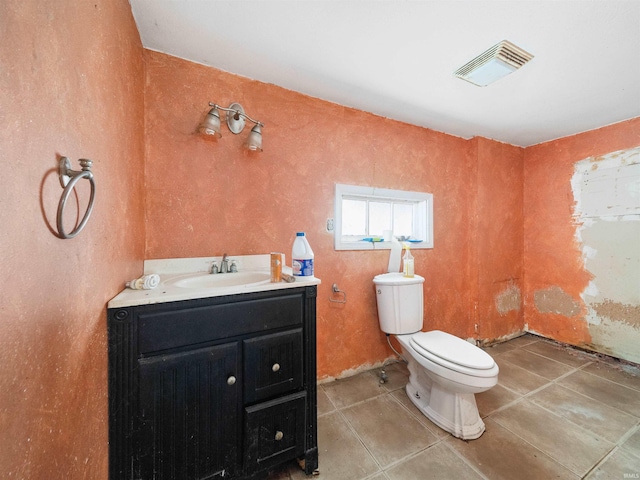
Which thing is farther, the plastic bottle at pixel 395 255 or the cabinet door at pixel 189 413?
the plastic bottle at pixel 395 255

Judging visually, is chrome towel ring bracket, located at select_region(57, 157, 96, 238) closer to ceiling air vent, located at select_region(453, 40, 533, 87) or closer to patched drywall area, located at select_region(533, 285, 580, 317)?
ceiling air vent, located at select_region(453, 40, 533, 87)

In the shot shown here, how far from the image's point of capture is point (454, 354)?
1.41 m

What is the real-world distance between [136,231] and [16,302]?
2.70 ft

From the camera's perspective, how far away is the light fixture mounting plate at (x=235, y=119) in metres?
1.46

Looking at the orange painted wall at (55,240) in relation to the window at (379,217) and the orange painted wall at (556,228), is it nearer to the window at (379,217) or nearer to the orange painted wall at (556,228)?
the window at (379,217)

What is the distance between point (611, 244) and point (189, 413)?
3.34 m

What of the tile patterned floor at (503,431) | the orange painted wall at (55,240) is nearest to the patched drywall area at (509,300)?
the tile patterned floor at (503,431)

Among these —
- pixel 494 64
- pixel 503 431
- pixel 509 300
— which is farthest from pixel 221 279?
pixel 509 300

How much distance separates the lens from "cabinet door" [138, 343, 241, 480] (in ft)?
2.90

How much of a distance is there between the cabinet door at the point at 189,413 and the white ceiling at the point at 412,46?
1.42 m

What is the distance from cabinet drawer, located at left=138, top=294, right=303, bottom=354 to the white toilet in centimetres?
88

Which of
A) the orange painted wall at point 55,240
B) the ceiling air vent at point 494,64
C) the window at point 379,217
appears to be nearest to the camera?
the orange painted wall at point 55,240

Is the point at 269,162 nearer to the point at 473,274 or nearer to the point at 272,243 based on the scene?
the point at 272,243

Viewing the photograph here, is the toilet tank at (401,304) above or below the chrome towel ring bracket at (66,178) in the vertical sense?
below
